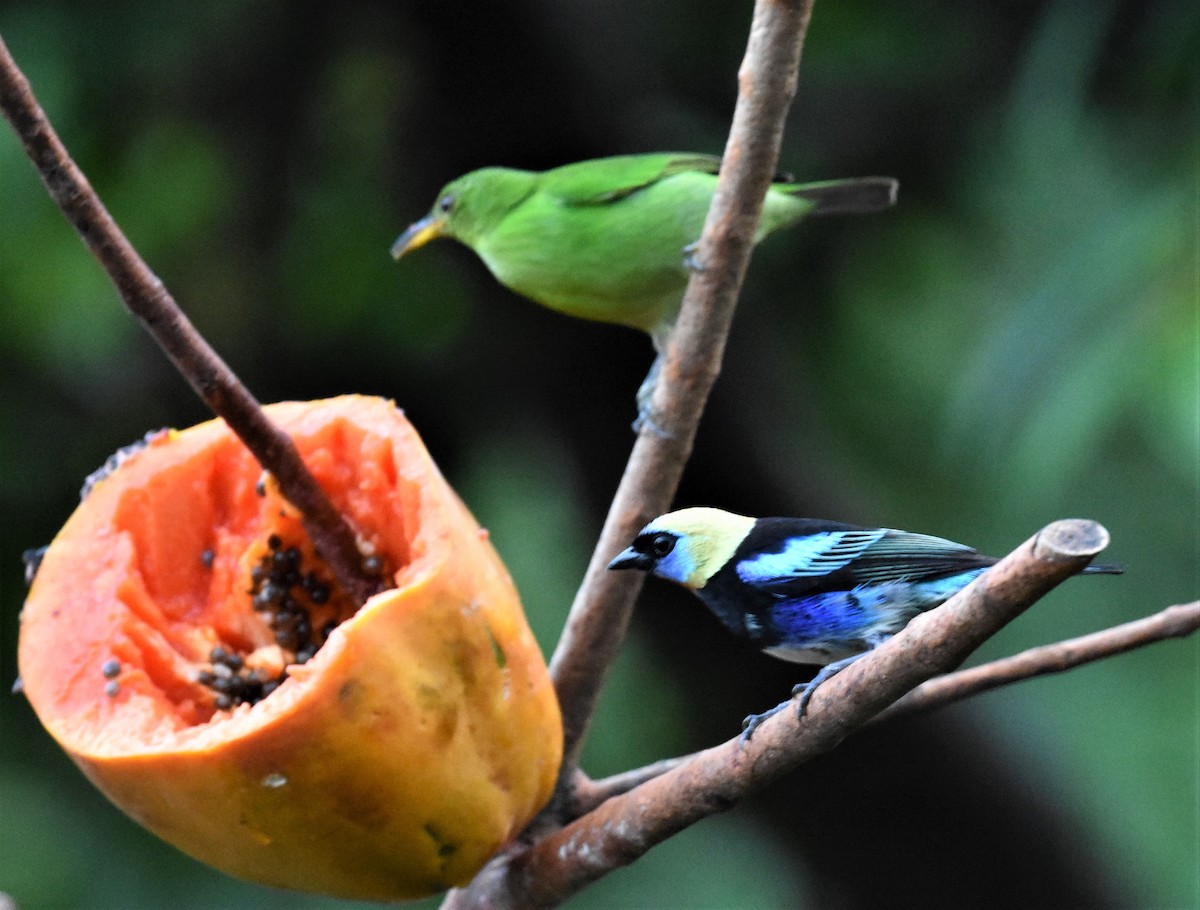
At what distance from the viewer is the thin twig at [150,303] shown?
46.0 inches

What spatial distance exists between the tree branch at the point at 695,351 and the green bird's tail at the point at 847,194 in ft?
2.19

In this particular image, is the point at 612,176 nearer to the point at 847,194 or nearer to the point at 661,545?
the point at 847,194

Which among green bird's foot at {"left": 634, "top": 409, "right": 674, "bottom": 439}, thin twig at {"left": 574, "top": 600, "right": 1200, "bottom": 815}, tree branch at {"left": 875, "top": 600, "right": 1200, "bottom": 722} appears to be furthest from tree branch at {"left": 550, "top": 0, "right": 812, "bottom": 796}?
tree branch at {"left": 875, "top": 600, "right": 1200, "bottom": 722}

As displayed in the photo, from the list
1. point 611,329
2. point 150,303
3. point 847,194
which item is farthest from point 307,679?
point 611,329

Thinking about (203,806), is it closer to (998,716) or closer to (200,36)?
(998,716)

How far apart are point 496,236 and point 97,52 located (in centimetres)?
146

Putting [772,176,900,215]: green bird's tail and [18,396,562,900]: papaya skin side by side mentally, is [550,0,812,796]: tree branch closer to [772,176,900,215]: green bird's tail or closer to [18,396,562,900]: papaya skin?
[18,396,562,900]: papaya skin

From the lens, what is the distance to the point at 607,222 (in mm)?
2334

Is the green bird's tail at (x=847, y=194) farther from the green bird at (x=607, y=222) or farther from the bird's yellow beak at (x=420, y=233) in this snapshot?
the bird's yellow beak at (x=420, y=233)

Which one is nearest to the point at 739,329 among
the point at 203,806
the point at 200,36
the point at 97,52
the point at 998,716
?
the point at 998,716

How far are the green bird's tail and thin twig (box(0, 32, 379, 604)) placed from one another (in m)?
1.07

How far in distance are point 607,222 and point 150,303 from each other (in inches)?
47.4

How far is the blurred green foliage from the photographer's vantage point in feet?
9.21

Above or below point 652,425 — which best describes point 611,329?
below
